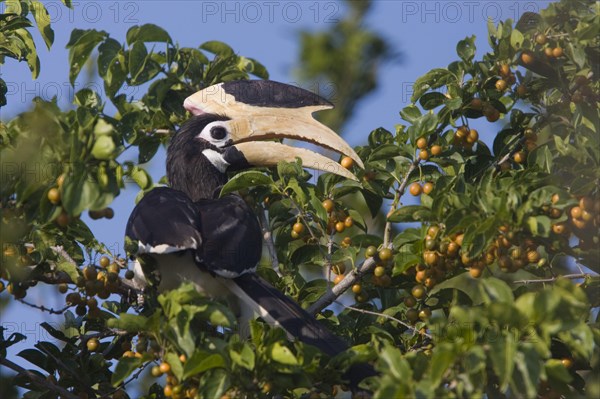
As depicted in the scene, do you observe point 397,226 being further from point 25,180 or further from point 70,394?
point 25,180

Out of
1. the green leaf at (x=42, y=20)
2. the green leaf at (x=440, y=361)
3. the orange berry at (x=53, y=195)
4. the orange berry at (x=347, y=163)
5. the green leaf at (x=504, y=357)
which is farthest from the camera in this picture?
the green leaf at (x=42, y=20)

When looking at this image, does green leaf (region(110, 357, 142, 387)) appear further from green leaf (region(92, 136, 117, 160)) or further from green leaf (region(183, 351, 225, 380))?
green leaf (region(92, 136, 117, 160))

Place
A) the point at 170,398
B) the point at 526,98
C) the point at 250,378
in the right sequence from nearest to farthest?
the point at 250,378
the point at 170,398
the point at 526,98

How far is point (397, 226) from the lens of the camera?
23.0ft

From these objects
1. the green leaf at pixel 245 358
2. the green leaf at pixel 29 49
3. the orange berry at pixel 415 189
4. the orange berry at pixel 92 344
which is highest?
the green leaf at pixel 29 49

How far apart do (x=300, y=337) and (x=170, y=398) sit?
0.76 metres

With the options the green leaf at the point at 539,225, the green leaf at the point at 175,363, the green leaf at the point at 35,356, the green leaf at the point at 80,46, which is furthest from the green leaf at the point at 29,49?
the green leaf at the point at 539,225

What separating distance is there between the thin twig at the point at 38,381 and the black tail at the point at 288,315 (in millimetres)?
949

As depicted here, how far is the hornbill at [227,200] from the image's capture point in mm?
5133

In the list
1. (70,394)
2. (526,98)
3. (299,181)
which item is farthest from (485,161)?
(70,394)

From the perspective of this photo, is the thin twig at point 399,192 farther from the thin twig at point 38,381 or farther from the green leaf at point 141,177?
the thin twig at point 38,381

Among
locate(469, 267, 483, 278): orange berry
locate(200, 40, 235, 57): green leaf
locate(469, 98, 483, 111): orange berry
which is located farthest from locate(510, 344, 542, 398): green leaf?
locate(200, 40, 235, 57): green leaf

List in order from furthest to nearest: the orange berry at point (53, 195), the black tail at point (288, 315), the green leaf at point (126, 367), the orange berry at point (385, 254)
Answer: the orange berry at point (385, 254), the black tail at point (288, 315), the green leaf at point (126, 367), the orange berry at point (53, 195)

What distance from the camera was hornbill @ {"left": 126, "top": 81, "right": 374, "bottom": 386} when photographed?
16.8 feet
